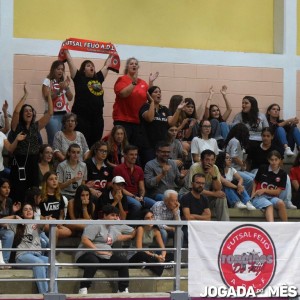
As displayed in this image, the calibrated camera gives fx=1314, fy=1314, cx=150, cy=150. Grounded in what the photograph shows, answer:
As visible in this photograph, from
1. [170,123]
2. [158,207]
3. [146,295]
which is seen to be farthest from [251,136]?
[146,295]

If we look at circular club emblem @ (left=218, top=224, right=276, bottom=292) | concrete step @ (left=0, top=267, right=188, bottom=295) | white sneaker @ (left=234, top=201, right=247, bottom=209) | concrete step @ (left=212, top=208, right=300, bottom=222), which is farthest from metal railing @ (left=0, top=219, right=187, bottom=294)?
white sneaker @ (left=234, top=201, right=247, bottom=209)

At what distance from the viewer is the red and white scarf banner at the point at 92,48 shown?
20.4 m

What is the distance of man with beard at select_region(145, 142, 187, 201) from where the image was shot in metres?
19.3

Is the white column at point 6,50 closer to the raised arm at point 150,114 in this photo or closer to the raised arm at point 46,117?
the raised arm at point 46,117

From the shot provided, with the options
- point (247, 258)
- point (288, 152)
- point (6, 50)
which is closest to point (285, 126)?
point (288, 152)

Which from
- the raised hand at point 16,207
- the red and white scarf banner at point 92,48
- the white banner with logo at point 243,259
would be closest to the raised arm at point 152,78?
the red and white scarf banner at point 92,48

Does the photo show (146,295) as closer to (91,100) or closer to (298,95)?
(91,100)

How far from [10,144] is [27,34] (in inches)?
126

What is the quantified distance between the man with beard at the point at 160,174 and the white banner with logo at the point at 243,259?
2.72m

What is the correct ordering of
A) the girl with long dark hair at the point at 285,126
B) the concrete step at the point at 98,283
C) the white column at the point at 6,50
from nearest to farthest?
1. the concrete step at the point at 98,283
2. the white column at the point at 6,50
3. the girl with long dark hair at the point at 285,126

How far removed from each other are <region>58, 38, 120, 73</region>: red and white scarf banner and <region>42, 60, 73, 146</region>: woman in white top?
0.87ft

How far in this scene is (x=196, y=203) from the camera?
60.5ft

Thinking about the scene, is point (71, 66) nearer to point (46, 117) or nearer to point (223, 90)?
point (46, 117)

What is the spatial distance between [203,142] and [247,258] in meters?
3.80
